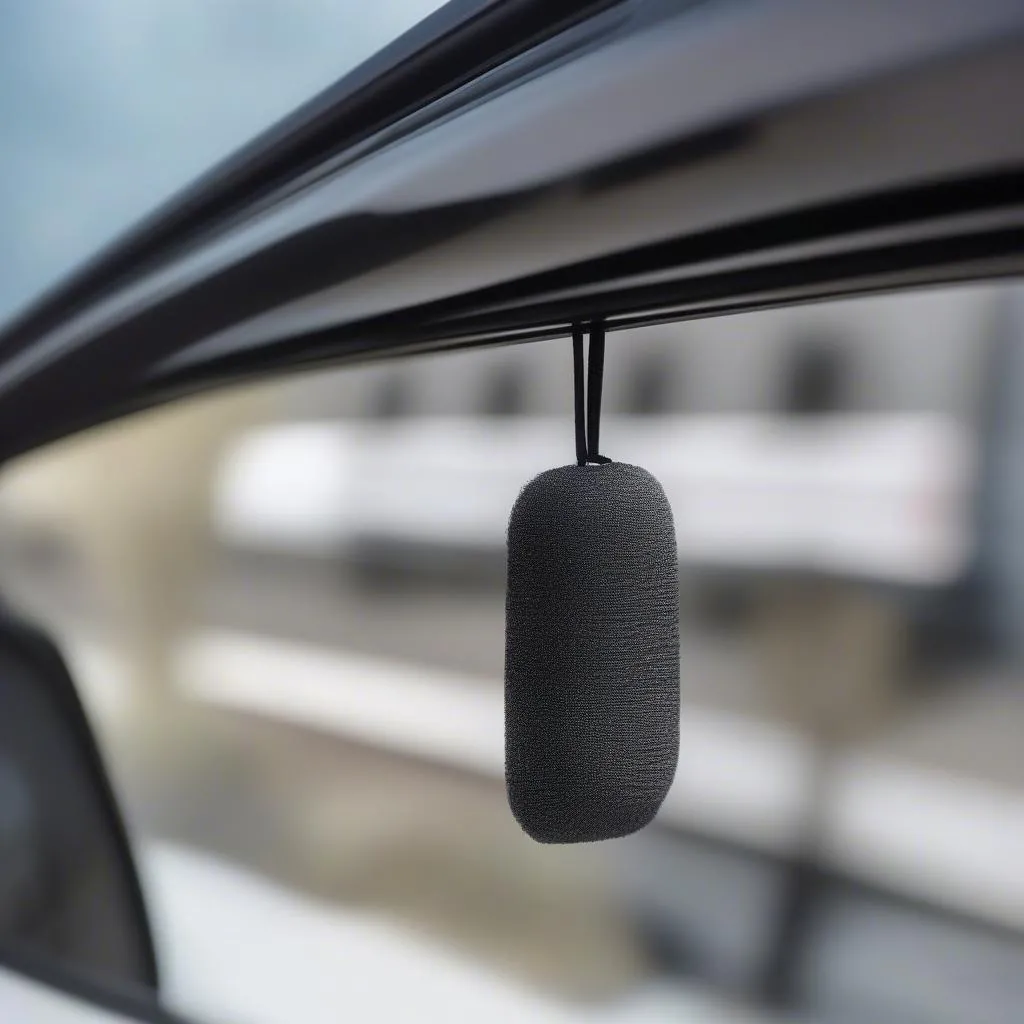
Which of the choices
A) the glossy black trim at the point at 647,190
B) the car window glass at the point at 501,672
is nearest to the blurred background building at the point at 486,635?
the car window glass at the point at 501,672

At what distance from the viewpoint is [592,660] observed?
0.39 m

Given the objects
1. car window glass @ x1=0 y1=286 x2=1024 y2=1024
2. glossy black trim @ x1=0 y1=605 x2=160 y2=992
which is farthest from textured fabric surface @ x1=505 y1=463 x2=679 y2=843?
glossy black trim @ x1=0 y1=605 x2=160 y2=992

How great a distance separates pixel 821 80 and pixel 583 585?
20cm

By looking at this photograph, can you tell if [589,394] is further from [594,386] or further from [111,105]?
[111,105]

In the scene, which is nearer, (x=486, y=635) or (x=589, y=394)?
(x=589, y=394)

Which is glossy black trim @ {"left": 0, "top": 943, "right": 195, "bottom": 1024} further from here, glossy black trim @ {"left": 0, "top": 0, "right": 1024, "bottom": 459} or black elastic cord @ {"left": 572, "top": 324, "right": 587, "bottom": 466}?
black elastic cord @ {"left": 572, "top": 324, "right": 587, "bottom": 466}

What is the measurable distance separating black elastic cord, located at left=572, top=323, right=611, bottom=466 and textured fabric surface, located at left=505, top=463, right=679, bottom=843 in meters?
0.04

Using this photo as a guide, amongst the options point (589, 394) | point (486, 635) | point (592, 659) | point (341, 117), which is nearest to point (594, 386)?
point (589, 394)

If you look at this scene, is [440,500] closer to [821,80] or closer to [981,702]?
[981,702]

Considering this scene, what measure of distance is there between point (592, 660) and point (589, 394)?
13cm

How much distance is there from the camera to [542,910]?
1.21 meters

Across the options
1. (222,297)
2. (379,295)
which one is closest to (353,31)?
(222,297)

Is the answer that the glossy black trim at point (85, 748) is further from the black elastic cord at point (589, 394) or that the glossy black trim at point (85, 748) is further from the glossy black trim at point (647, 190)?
the black elastic cord at point (589, 394)

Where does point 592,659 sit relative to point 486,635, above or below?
below
